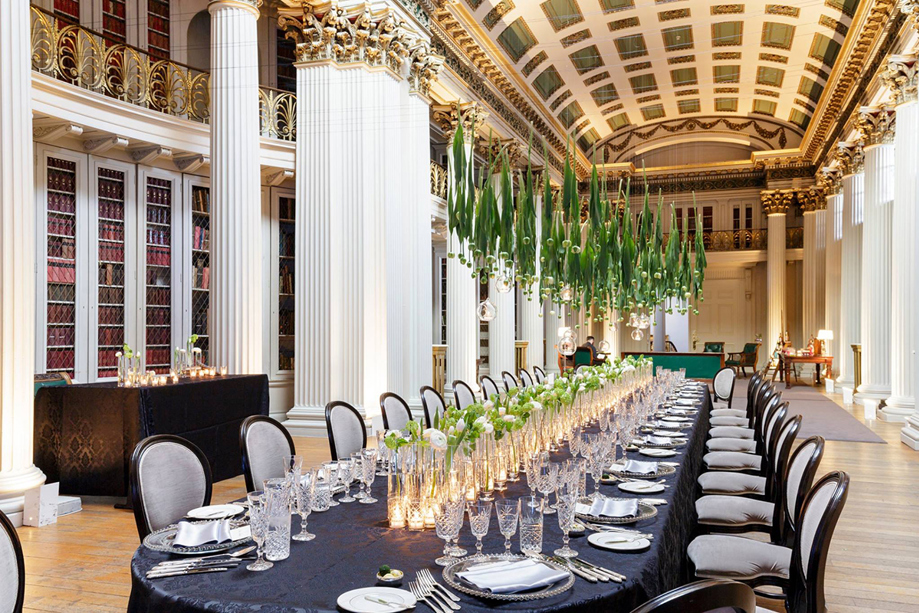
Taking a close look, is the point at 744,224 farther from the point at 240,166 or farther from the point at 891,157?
the point at 240,166

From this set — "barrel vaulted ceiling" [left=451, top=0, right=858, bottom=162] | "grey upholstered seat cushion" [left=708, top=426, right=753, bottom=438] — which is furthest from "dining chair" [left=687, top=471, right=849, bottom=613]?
"barrel vaulted ceiling" [left=451, top=0, right=858, bottom=162]

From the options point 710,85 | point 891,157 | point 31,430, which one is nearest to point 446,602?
point 31,430

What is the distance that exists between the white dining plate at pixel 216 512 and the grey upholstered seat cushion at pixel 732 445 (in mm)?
4419

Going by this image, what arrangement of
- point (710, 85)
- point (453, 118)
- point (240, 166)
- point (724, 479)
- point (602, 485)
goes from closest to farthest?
point (602, 485) → point (724, 479) → point (240, 166) → point (453, 118) → point (710, 85)

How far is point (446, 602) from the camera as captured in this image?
71.2 inches

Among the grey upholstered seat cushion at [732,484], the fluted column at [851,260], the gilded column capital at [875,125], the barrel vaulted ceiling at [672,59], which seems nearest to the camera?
the grey upholstered seat cushion at [732,484]

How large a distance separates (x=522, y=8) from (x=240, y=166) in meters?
6.52

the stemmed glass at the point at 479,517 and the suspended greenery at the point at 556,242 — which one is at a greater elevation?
the suspended greenery at the point at 556,242

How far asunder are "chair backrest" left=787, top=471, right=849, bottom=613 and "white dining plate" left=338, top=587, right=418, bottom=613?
1387 millimetres

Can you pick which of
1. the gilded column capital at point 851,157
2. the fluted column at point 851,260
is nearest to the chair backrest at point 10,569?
the gilded column capital at point 851,157

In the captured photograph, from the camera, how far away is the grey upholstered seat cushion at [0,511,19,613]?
6.58 ft

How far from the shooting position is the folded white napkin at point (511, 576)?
184 cm

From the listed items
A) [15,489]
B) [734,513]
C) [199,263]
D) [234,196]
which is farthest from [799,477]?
[199,263]

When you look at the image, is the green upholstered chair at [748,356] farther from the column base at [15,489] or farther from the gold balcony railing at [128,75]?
the column base at [15,489]
